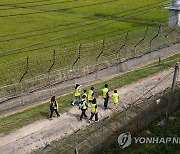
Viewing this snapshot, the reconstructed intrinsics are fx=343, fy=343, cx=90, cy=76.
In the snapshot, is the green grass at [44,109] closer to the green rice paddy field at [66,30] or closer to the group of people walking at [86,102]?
the group of people walking at [86,102]

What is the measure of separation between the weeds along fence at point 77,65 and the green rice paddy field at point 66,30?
0.29ft

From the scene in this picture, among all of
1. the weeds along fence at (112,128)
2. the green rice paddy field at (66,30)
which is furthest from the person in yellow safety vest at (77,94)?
the green rice paddy field at (66,30)

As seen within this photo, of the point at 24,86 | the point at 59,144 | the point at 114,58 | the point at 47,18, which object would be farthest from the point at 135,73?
the point at 47,18

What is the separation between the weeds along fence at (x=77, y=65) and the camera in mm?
20283

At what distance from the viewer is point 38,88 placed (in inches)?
821

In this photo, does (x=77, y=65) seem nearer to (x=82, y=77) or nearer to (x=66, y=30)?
(x=82, y=77)

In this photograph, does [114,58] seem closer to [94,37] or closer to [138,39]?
[138,39]

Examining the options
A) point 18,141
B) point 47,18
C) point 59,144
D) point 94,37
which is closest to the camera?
point 59,144

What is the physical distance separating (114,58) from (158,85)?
516cm

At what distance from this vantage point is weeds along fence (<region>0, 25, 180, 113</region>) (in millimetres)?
20283

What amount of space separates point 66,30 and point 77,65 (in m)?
14.8

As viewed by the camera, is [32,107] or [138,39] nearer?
[32,107]

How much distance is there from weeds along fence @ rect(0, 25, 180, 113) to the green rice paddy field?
9 cm

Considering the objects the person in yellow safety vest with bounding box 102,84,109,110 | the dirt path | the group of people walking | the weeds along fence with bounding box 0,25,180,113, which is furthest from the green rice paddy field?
the person in yellow safety vest with bounding box 102,84,109,110
